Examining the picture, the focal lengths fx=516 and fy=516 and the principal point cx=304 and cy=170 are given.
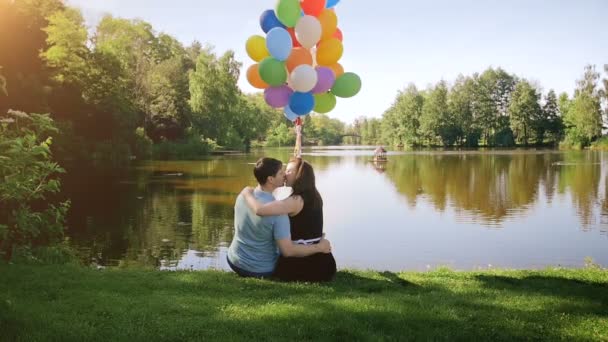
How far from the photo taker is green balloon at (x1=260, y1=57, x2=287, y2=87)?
7.43 meters

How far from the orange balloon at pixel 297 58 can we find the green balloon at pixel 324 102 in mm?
702

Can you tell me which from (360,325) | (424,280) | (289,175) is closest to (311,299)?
(360,325)

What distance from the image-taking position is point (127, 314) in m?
4.63

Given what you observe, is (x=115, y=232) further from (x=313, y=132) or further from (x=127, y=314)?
(x=313, y=132)

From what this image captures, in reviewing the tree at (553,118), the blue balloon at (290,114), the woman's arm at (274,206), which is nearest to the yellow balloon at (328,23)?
the blue balloon at (290,114)

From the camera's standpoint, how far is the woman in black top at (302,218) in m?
5.76

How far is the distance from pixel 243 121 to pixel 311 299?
6618 cm

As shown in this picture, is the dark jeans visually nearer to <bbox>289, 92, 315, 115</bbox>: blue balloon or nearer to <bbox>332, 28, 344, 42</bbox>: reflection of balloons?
<bbox>289, 92, 315, 115</bbox>: blue balloon

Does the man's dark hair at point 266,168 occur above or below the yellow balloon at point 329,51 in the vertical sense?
below

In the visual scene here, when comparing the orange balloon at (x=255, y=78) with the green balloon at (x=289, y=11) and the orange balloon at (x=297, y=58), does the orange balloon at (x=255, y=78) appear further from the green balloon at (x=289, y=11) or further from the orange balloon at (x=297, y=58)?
the green balloon at (x=289, y=11)

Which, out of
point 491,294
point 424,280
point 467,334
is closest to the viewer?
point 467,334

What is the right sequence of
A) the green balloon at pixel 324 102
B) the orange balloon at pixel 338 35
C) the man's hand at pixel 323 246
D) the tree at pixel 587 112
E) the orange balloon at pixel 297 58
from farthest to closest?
the tree at pixel 587 112 → the green balloon at pixel 324 102 → the orange balloon at pixel 338 35 → the orange balloon at pixel 297 58 → the man's hand at pixel 323 246

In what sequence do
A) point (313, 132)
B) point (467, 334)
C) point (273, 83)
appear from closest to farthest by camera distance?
point (467, 334) → point (273, 83) → point (313, 132)

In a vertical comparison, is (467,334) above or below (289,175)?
below
